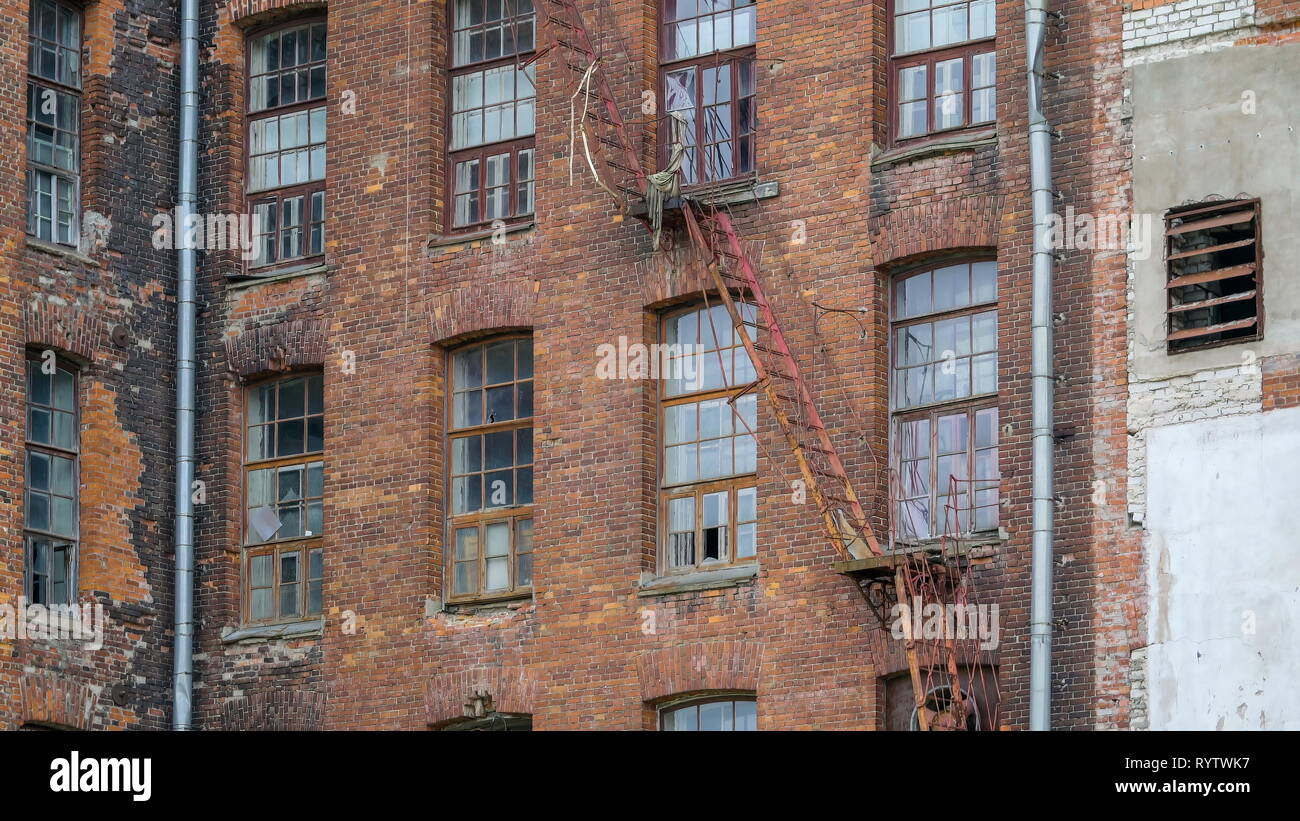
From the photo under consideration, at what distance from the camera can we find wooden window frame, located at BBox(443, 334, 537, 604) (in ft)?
95.6

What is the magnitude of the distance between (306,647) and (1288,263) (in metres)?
10.9

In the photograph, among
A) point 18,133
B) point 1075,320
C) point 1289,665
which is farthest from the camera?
point 18,133

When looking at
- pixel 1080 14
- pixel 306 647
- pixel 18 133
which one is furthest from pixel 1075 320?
pixel 18 133

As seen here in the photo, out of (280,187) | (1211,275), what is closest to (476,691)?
(280,187)

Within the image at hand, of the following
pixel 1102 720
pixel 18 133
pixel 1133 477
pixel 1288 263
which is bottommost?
pixel 1102 720

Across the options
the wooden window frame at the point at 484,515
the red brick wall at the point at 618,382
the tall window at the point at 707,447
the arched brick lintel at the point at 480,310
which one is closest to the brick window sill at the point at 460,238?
the red brick wall at the point at 618,382

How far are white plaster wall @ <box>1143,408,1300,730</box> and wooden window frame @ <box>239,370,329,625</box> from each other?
9.26 m

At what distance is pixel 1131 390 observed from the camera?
2561 cm

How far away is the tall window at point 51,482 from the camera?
96.7 ft

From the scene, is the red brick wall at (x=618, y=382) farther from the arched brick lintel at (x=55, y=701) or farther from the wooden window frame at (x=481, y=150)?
the arched brick lintel at (x=55, y=701)

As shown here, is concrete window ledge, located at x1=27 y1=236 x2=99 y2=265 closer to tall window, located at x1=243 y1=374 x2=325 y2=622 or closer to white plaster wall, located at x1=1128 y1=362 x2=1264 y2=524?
tall window, located at x1=243 y1=374 x2=325 y2=622

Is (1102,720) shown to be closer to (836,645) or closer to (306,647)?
(836,645)

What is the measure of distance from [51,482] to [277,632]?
2.76 m

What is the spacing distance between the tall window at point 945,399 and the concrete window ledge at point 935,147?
1075 mm
